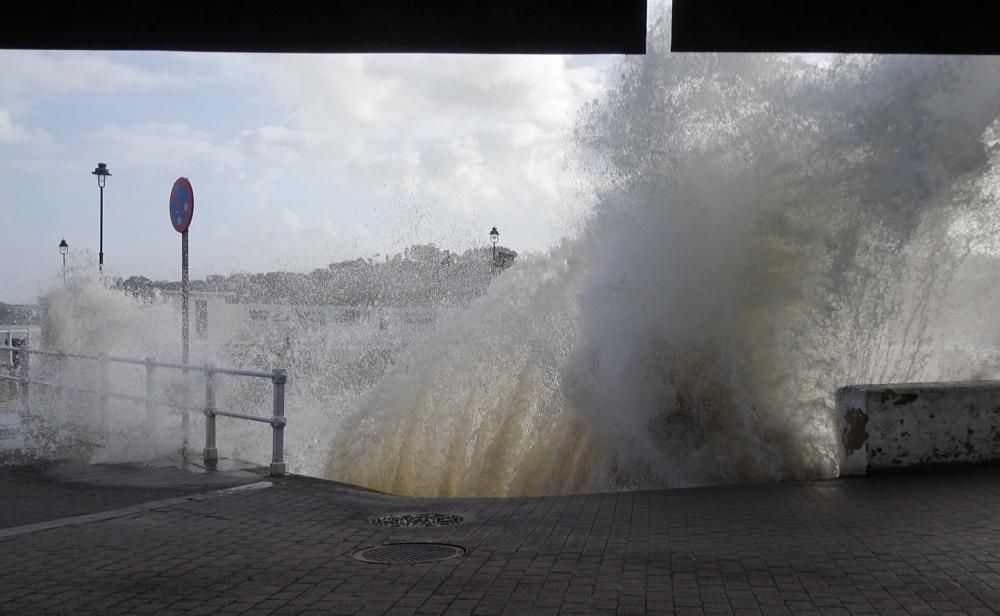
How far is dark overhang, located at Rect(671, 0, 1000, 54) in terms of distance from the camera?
5.46 meters

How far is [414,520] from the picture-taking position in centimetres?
746

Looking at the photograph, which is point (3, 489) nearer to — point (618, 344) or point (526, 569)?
point (526, 569)

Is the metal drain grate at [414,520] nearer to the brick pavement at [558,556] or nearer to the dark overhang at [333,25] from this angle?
the brick pavement at [558,556]

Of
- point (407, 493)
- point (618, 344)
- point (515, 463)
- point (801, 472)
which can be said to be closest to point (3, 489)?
point (407, 493)

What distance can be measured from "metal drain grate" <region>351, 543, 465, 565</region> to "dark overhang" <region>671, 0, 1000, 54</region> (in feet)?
11.9

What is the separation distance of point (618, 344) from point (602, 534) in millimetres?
4564

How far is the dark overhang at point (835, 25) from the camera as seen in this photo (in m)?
5.46

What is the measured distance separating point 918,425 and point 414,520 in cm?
490

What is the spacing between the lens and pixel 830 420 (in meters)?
9.83

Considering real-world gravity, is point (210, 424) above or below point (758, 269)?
below

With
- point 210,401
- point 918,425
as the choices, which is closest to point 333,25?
point 210,401

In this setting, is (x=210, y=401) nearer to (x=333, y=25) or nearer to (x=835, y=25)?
(x=333, y=25)

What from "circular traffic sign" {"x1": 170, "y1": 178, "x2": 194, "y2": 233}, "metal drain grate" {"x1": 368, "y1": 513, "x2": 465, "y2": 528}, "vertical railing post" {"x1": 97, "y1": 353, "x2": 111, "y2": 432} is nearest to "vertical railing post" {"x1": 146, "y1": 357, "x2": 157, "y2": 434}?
"vertical railing post" {"x1": 97, "y1": 353, "x2": 111, "y2": 432}

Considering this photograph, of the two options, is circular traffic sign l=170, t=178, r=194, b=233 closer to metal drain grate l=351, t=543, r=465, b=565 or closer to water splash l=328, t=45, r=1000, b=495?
water splash l=328, t=45, r=1000, b=495
